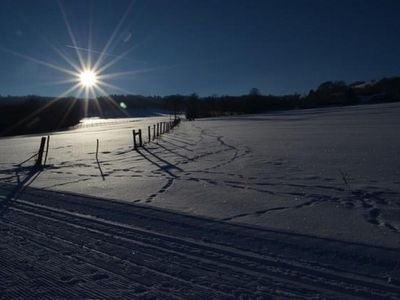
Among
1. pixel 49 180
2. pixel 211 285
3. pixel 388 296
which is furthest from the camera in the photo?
pixel 49 180

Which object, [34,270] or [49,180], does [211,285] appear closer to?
[34,270]

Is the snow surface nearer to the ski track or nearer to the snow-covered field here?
the snow-covered field

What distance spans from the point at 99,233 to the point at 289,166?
292 inches

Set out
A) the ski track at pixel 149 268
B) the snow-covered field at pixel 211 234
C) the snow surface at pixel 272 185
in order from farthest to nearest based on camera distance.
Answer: the snow surface at pixel 272 185 → the snow-covered field at pixel 211 234 → the ski track at pixel 149 268

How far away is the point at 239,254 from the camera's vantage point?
16.3 feet

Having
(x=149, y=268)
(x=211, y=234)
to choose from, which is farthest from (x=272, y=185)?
(x=149, y=268)

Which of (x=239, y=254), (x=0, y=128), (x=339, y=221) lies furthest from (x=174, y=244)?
(x=0, y=128)

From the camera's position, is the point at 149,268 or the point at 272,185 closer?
the point at 149,268

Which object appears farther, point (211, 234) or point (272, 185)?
point (272, 185)

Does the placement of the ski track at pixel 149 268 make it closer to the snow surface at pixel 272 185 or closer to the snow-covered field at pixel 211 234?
the snow-covered field at pixel 211 234

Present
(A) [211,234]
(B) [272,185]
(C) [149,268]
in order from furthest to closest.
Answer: (B) [272,185], (A) [211,234], (C) [149,268]

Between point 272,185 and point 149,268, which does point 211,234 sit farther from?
point 272,185

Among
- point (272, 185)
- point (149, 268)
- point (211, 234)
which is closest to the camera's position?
point (149, 268)

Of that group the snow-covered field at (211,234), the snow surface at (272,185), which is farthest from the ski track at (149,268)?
the snow surface at (272,185)
